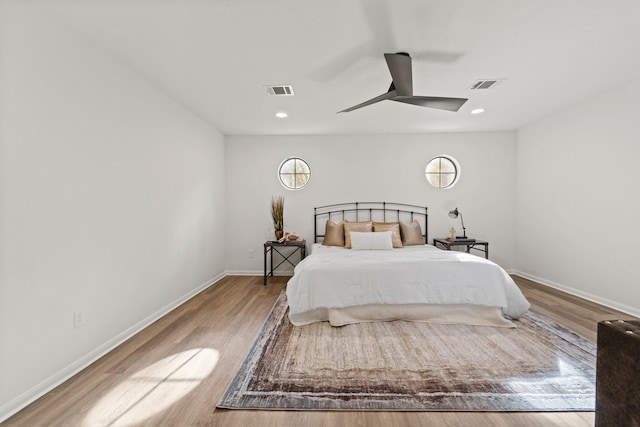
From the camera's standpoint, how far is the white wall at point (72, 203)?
1.64 m

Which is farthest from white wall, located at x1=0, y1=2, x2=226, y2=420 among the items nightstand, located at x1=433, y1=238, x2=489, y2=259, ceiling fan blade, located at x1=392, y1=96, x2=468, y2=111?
nightstand, located at x1=433, y1=238, x2=489, y2=259

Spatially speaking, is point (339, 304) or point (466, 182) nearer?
point (339, 304)

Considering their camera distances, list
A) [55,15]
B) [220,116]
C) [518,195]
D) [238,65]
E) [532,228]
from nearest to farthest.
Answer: [55,15] < [238,65] < [220,116] < [532,228] < [518,195]

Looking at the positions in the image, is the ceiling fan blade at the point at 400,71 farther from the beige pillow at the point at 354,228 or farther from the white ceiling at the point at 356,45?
the beige pillow at the point at 354,228

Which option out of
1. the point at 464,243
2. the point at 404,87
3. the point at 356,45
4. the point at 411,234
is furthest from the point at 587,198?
the point at 356,45

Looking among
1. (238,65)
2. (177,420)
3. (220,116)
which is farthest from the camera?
(220,116)

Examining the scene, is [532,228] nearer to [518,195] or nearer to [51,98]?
[518,195]

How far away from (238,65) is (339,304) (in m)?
2.49

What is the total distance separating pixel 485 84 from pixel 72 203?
13.1 ft

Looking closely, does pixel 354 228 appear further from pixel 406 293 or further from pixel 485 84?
pixel 485 84

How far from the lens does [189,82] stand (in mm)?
2891

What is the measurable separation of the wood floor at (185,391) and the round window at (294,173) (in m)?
2.64

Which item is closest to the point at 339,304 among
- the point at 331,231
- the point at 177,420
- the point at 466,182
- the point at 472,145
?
the point at 177,420

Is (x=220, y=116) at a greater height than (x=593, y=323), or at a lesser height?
greater
